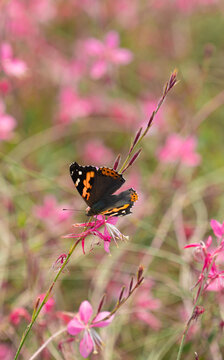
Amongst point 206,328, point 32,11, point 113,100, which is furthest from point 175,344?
point 32,11

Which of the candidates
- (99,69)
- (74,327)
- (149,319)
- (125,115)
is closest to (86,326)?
(74,327)

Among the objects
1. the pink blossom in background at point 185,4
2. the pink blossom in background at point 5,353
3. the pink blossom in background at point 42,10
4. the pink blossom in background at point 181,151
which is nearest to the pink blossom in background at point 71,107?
the pink blossom in background at point 181,151

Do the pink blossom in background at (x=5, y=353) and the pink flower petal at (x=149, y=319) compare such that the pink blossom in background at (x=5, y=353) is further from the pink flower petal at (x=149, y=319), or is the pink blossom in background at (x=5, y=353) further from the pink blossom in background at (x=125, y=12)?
the pink blossom in background at (x=125, y=12)

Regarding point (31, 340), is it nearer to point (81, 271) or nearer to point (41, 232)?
point (81, 271)

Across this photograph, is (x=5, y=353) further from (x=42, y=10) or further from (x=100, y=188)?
(x=42, y=10)

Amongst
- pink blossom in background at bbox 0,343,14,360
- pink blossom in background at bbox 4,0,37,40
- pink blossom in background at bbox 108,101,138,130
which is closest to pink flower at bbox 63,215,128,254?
pink blossom in background at bbox 0,343,14,360

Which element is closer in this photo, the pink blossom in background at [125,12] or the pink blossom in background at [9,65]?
the pink blossom in background at [9,65]
